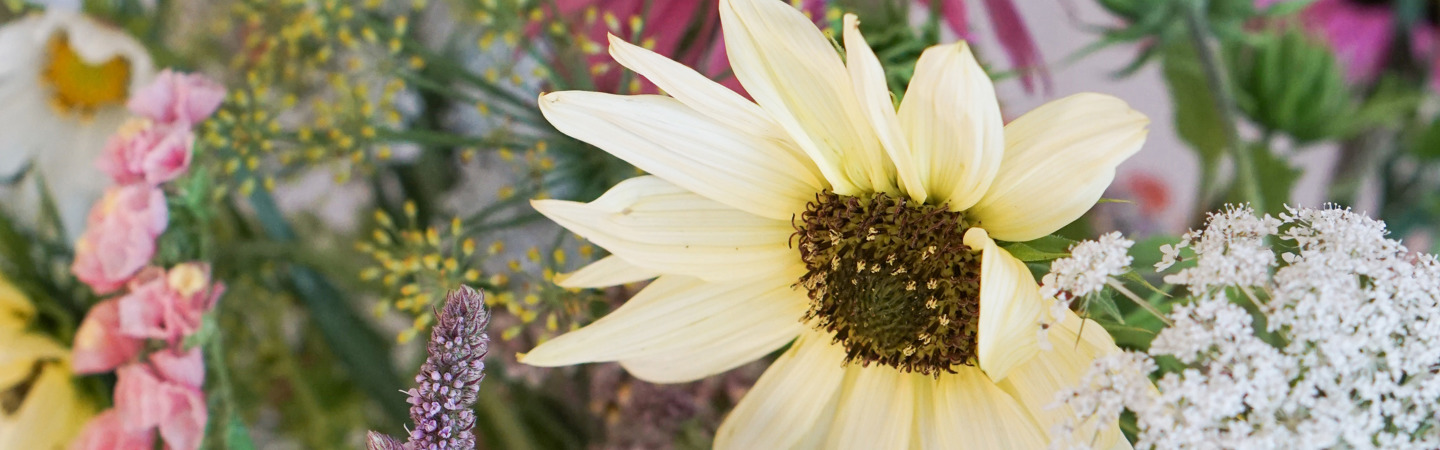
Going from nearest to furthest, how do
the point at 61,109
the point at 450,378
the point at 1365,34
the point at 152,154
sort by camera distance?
the point at 450,378, the point at 152,154, the point at 61,109, the point at 1365,34

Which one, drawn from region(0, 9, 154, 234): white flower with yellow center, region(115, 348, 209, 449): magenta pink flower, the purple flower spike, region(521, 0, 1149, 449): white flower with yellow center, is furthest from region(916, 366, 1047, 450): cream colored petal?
region(0, 9, 154, 234): white flower with yellow center

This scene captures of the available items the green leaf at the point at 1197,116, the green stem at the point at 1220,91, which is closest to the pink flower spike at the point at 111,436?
the green stem at the point at 1220,91

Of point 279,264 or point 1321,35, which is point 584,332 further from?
point 1321,35

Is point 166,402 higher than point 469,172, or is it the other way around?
point 469,172

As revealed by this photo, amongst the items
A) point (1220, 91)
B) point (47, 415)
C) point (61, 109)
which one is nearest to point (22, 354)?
point (47, 415)

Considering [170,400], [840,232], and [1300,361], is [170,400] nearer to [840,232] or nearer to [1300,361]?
[840,232]

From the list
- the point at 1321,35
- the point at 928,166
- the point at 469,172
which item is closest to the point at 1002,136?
the point at 928,166
